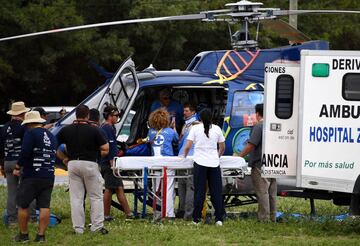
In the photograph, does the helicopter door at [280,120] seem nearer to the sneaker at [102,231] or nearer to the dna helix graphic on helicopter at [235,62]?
the sneaker at [102,231]

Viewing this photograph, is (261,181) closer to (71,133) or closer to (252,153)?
(252,153)

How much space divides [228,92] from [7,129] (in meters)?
4.03

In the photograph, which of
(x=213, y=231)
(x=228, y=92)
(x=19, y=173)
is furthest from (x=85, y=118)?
(x=228, y=92)

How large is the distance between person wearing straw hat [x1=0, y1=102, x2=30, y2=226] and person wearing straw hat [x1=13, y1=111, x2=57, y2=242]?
1381 mm

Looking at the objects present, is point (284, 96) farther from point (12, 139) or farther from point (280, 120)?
point (12, 139)

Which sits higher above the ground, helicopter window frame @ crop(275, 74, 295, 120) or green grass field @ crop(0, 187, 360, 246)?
helicopter window frame @ crop(275, 74, 295, 120)

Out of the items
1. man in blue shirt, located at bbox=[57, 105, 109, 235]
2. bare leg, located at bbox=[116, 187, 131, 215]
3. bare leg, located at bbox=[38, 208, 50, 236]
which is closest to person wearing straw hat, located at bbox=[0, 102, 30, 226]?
man in blue shirt, located at bbox=[57, 105, 109, 235]

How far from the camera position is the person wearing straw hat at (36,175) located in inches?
483

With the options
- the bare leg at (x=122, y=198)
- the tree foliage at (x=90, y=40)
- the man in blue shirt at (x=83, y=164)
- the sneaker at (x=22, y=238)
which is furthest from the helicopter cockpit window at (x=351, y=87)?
the tree foliage at (x=90, y=40)

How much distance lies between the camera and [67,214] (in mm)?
15578

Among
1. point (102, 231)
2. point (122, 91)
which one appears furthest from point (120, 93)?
point (102, 231)

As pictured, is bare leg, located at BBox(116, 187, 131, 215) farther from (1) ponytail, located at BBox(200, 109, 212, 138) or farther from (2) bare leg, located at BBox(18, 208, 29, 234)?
(2) bare leg, located at BBox(18, 208, 29, 234)

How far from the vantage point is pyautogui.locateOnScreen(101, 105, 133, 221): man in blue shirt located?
1428 cm

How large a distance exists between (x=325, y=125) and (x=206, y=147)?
77.2 inches
